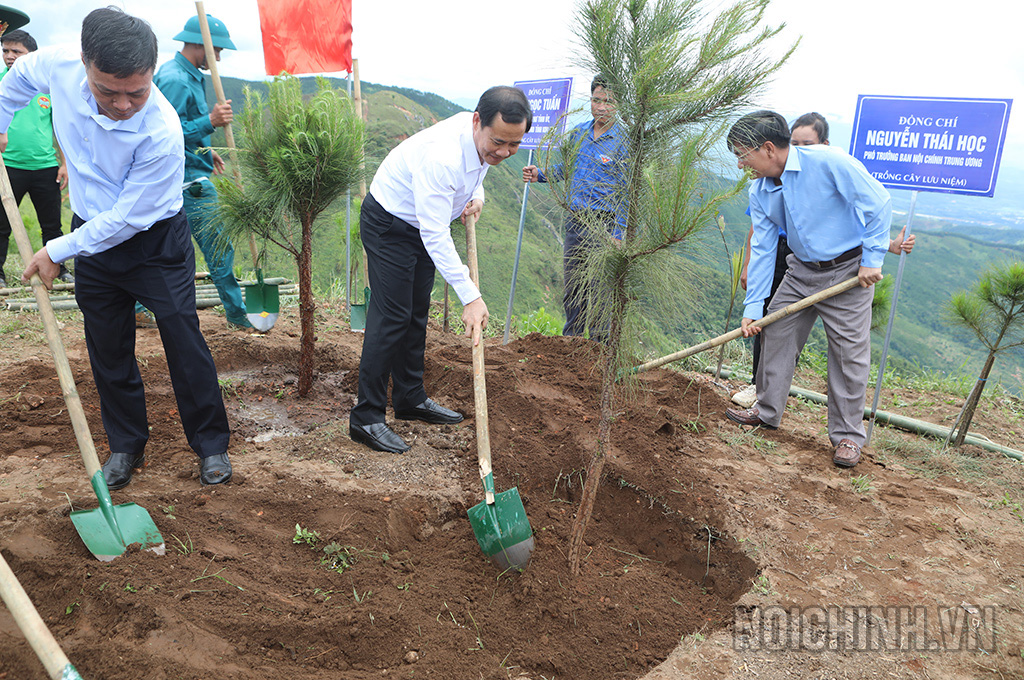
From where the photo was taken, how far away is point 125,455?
3.03m

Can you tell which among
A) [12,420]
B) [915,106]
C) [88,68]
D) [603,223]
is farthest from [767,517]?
[12,420]

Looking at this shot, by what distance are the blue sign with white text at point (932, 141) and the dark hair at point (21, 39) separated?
6.60 meters

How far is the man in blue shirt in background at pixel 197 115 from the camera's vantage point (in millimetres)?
4379

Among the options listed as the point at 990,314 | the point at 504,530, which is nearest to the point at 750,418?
the point at 990,314

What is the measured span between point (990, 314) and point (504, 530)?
12.4ft

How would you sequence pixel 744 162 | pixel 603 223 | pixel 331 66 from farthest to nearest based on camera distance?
pixel 331 66 < pixel 744 162 < pixel 603 223

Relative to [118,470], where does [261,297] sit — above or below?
above

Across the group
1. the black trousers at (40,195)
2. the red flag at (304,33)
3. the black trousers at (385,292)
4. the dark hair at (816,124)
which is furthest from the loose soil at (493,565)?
the red flag at (304,33)

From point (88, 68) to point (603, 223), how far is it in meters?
2.01

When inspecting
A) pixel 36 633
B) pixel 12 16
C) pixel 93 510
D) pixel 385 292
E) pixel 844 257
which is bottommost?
pixel 93 510

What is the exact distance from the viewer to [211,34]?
4566mm

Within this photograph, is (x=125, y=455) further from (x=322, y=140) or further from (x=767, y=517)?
(x=767, y=517)

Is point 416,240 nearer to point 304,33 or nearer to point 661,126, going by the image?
point 661,126

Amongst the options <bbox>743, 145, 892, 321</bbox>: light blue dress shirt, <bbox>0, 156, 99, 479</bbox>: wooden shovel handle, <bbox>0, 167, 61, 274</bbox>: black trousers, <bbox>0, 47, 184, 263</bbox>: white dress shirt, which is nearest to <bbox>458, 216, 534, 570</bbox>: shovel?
<bbox>0, 156, 99, 479</bbox>: wooden shovel handle
